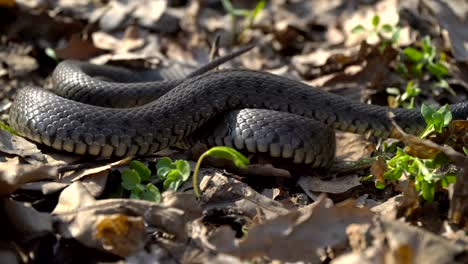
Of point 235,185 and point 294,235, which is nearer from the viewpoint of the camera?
point 294,235

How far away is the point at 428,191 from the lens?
13.6 ft

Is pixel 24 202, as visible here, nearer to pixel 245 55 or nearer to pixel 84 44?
pixel 84 44

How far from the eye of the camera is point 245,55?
8242mm

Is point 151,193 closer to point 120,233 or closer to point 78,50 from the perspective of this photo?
point 120,233

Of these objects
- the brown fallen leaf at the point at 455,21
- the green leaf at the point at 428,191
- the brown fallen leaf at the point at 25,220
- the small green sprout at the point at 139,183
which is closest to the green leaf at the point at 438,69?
the brown fallen leaf at the point at 455,21

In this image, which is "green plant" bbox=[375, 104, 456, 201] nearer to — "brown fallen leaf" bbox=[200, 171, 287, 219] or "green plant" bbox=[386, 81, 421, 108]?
"brown fallen leaf" bbox=[200, 171, 287, 219]

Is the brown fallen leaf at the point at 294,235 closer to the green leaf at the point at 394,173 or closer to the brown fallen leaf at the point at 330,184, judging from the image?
the green leaf at the point at 394,173

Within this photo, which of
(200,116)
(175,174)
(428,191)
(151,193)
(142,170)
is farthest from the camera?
(200,116)

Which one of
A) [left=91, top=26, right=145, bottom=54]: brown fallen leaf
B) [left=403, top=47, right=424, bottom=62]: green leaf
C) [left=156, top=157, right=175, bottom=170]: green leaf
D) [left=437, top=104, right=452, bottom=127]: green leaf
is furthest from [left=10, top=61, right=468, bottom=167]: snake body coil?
[left=91, top=26, right=145, bottom=54]: brown fallen leaf

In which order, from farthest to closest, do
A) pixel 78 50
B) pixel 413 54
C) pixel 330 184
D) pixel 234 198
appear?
pixel 78 50 → pixel 413 54 → pixel 330 184 → pixel 234 198

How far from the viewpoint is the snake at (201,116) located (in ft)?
16.0

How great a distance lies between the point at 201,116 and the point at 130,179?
1.09 m

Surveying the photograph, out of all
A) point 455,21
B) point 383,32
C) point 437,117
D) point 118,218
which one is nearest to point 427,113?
point 437,117

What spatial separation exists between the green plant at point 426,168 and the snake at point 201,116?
2.38ft
